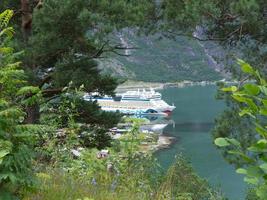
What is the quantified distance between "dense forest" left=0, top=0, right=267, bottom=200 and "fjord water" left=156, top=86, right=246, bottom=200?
72cm

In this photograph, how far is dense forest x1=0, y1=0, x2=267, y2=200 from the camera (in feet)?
9.69

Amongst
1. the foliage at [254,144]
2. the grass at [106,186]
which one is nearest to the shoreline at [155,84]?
the grass at [106,186]

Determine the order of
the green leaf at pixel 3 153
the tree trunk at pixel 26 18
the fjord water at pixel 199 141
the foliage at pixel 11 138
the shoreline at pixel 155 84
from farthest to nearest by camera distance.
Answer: the shoreline at pixel 155 84
the fjord water at pixel 199 141
the tree trunk at pixel 26 18
the foliage at pixel 11 138
the green leaf at pixel 3 153

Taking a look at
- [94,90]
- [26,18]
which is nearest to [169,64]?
[94,90]

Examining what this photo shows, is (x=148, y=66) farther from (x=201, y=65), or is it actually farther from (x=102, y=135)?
(x=102, y=135)

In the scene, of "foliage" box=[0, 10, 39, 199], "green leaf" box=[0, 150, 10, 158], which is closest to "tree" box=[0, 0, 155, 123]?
"foliage" box=[0, 10, 39, 199]

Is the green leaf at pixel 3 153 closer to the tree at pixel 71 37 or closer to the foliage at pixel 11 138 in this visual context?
the foliage at pixel 11 138

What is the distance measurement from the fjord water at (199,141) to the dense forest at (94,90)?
0.72 metres

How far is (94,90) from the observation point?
505 inches

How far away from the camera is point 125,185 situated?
373 centimetres

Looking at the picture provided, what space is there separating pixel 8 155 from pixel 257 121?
5.23 ft

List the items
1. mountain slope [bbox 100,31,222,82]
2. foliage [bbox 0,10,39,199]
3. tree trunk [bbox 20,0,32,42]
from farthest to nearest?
mountain slope [bbox 100,31,222,82], tree trunk [bbox 20,0,32,42], foliage [bbox 0,10,39,199]

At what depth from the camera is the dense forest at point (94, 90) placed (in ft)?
9.69

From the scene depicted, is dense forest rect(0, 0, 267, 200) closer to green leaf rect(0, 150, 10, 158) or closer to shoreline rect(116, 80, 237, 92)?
green leaf rect(0, 150, 10, 158)
